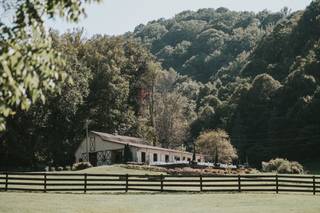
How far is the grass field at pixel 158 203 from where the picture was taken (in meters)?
21.2

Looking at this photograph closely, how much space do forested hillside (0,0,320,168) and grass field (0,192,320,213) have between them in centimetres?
3608

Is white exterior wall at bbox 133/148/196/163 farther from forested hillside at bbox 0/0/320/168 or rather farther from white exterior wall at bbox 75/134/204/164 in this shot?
forested hillside at bbox 0/0/320/168

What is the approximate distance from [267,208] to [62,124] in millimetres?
47568

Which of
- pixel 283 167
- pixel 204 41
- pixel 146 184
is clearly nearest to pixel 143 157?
pixel 283 167

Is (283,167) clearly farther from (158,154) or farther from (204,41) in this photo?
(204,41)

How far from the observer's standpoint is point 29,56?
7.73 m

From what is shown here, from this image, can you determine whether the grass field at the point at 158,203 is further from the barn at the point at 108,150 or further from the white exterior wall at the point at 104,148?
the barn at the point at 108,150

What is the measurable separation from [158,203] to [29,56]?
1756 centimetres

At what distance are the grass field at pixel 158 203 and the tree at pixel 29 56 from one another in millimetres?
12716

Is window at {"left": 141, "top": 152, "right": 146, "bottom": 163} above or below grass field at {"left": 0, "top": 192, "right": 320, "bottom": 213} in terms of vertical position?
above

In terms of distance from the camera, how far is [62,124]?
66.4 meters

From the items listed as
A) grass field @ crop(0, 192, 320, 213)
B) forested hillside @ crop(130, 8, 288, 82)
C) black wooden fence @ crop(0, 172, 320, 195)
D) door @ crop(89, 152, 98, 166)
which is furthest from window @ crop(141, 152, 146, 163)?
forested hillside @ crop(130, 8, 288, 82)

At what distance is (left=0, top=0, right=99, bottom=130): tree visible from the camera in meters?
7.50

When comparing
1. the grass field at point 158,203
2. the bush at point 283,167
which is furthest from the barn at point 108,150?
the grass field at point 158,203
